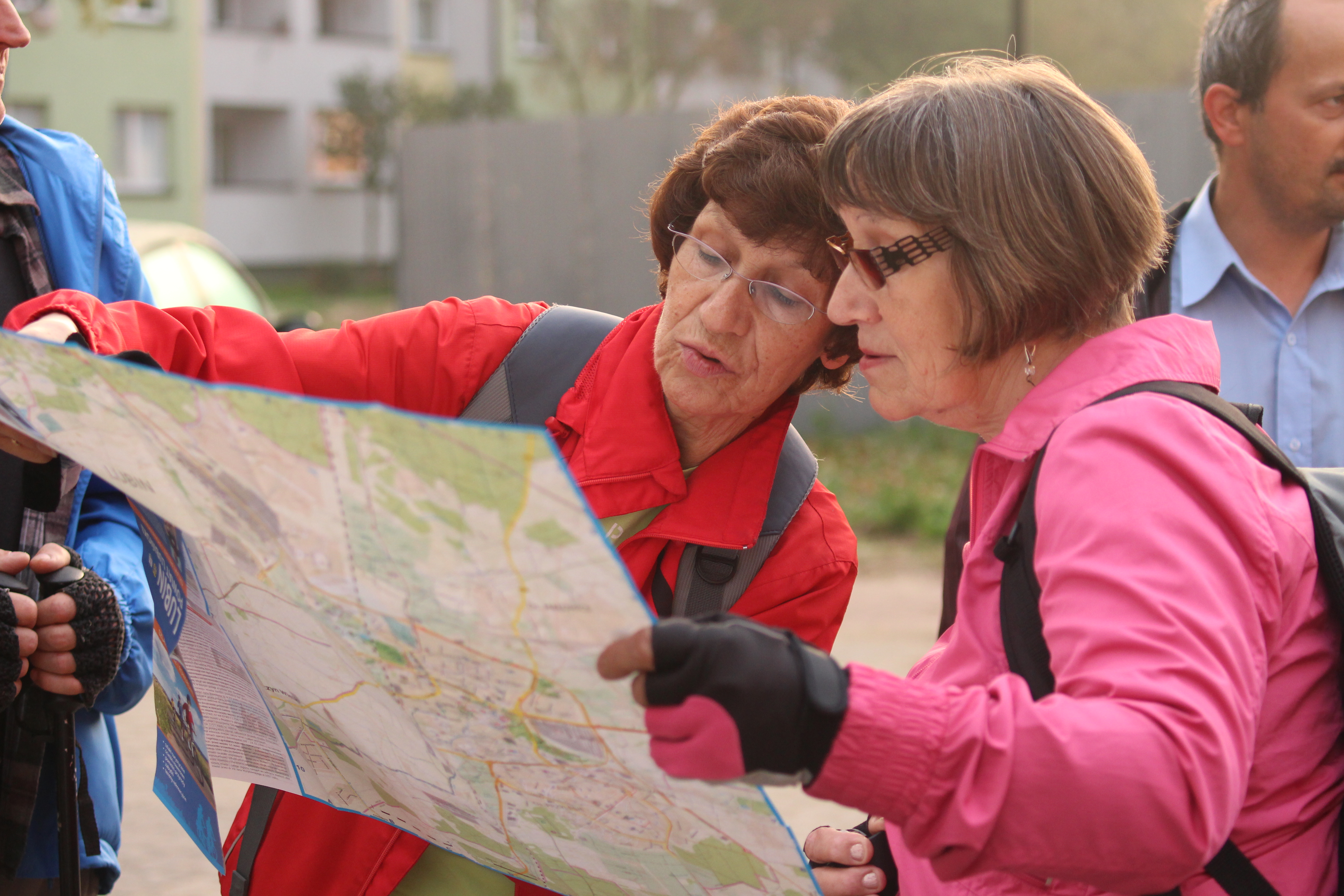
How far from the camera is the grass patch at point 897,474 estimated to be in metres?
7.81

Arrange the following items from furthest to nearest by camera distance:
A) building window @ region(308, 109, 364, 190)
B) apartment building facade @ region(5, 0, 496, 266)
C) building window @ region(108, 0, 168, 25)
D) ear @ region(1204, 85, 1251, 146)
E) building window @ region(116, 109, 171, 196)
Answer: building window @ region(308, 109, 364, 190) → building window @ region(116, 109, 171, 196) → apartment building facade @ region(5, 0, 496, 266) → building window @ region(108, 0, 168, 25) → ear @ region(1204, 85, 1251, 146)

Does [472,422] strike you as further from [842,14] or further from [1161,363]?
[842,14]

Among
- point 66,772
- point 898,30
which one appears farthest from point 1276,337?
point 898,30

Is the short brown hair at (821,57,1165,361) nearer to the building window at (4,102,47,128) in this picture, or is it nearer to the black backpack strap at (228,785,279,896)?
the black backpack strap at (228,785,279,896)

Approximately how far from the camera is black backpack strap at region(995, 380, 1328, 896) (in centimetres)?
117

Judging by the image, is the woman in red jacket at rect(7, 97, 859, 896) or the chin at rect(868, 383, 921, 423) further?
the woman in red jacket at rect(7, 97, 859, 896)

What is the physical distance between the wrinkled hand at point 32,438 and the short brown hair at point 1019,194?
100 centimetres

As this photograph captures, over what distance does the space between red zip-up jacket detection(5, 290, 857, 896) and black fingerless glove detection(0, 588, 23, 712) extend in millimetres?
380

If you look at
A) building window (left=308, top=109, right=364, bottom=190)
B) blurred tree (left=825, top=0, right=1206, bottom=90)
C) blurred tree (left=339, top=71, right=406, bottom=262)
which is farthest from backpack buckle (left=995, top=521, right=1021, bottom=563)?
building window (left=308, top=109, right=364, bottom=190)

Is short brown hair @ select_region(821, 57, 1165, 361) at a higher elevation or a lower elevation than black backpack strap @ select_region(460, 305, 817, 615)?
higher

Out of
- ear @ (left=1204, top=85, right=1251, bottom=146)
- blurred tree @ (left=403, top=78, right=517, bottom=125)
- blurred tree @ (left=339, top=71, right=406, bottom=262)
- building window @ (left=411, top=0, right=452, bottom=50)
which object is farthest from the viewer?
building window @ (left=411, top=0, right=452, bottom=50)

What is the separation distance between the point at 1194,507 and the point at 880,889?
2.34ft

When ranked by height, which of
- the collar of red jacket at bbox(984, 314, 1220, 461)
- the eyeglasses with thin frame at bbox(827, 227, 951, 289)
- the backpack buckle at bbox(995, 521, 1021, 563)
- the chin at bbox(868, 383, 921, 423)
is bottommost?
the backpack buckle at bbox(995, 521, 1021, 563)

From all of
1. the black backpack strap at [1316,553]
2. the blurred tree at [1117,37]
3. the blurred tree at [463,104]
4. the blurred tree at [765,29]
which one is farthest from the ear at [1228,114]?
the blurred tree at [463,104]
